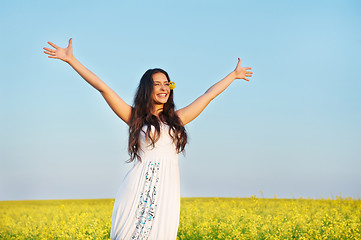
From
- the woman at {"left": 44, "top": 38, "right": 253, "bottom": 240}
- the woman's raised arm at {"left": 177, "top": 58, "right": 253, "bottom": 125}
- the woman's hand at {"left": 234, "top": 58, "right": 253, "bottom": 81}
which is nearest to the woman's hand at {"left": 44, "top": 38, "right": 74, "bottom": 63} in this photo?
the woman at {"left": 44, "top": 38, "right": 253, "bottom": 240}

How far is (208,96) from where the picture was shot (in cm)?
462

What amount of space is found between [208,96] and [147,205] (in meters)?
1.36

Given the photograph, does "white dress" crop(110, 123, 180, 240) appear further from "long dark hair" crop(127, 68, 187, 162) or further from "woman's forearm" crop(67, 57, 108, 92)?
"woman's forearm" crop(67, 57, 108, 92)

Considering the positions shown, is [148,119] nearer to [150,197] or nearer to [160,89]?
[160,89]

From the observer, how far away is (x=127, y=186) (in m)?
3.96

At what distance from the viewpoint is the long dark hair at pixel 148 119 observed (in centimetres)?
407

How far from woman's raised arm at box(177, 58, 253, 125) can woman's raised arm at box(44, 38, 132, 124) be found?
2.09 feet

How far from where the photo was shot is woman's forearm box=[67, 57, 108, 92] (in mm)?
4043

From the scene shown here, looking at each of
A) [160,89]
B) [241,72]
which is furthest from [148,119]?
[241,72]

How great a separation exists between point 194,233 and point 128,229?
3.39 m

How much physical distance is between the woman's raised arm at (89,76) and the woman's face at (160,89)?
0.32 metres

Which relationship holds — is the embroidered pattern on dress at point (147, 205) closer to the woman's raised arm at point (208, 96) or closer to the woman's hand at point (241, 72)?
the woman's raised arm at point (208, 96)

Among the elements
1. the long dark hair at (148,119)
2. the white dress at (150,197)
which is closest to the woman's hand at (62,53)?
the long dark hair at (148,119)

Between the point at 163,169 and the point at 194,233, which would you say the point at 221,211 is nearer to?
the point at 194,233
